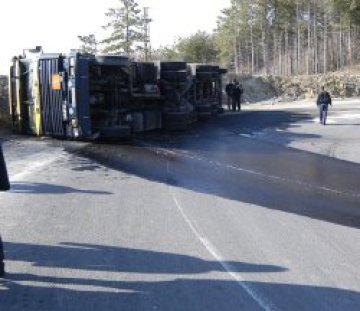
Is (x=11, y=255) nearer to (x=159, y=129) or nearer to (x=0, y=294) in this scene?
(x=0, y=294)

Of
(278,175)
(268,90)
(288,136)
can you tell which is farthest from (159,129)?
(268,90)

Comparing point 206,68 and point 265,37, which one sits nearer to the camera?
point 206,68

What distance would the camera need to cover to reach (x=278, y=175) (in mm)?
12750

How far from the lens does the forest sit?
65562 mm

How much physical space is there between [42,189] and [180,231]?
3.61 metres

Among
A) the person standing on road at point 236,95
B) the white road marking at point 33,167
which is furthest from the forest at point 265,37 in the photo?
the white road marking at point 33,167

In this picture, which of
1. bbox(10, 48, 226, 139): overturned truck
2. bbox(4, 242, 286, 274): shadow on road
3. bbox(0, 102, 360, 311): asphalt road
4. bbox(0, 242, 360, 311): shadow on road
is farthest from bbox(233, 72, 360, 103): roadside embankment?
bbox(0, 242, 360, 311): shadow on road

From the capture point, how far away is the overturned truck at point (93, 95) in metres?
17.4

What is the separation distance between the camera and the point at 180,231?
7.82 meters

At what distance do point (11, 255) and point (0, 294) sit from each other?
4.12ft

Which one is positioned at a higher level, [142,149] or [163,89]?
[163,89]

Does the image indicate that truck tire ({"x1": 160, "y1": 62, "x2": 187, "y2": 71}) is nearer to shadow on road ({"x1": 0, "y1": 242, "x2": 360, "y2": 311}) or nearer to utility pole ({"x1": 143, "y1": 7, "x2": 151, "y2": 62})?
shadow on road ({"x1": 0, "y1": 242, "x2": 360, "y2": 311})

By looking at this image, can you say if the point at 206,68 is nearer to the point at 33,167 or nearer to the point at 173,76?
the point at 173,76

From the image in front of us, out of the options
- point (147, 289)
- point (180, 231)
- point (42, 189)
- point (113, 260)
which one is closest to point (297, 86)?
point (42, 189)
